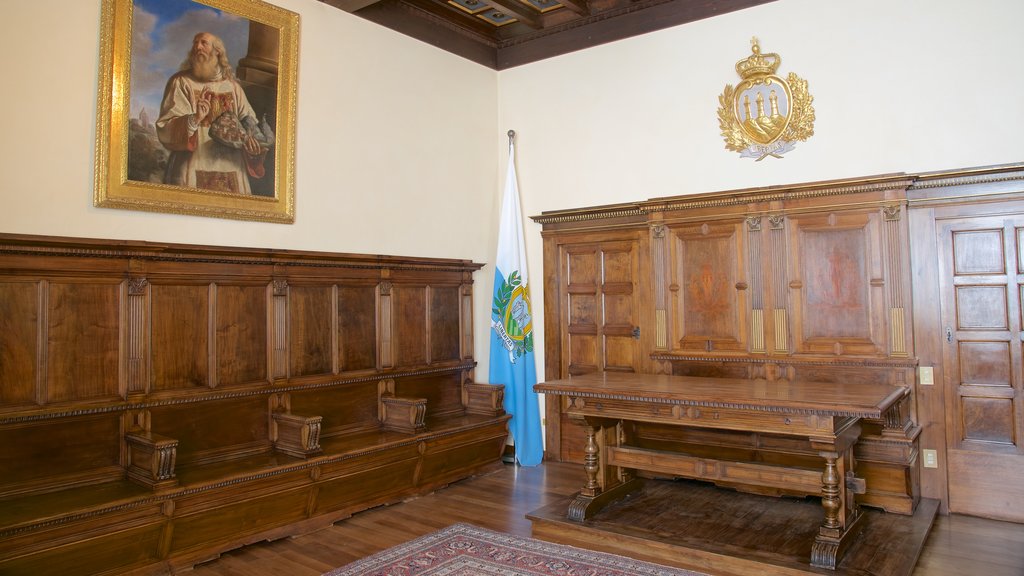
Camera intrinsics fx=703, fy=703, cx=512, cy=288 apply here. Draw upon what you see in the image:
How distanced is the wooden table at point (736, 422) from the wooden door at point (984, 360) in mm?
501

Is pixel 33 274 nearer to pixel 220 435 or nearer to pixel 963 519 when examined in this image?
pixel 220 435

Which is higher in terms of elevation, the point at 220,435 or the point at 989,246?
the point at 989,246

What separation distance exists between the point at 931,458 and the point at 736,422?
1.96 m

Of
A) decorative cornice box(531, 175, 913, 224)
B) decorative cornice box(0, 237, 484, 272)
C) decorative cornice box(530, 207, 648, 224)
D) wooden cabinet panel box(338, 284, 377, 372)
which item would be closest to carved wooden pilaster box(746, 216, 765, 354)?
decorative cornice box(531, 175, 913, 224)

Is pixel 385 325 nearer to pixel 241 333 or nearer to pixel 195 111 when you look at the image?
pixel 241 333

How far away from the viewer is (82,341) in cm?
433

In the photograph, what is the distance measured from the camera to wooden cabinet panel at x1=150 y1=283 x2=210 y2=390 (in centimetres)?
467

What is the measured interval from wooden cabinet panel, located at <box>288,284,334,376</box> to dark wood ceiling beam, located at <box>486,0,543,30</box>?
3.04 metres

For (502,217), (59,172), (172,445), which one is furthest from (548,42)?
(172,445)

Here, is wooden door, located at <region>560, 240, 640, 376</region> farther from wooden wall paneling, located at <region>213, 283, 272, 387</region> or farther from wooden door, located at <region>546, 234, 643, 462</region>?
wooden wall paneling, located at <region>213, 283, 272, 387</region>

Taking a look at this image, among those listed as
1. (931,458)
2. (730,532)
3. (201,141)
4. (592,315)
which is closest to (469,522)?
(730,532)

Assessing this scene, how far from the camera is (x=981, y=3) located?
16.7 feet

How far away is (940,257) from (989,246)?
0.31m

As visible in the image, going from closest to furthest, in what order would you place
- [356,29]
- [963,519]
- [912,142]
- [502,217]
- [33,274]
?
[33,274] < [963,519] < [912,142] < [356,29] < [502,217]
